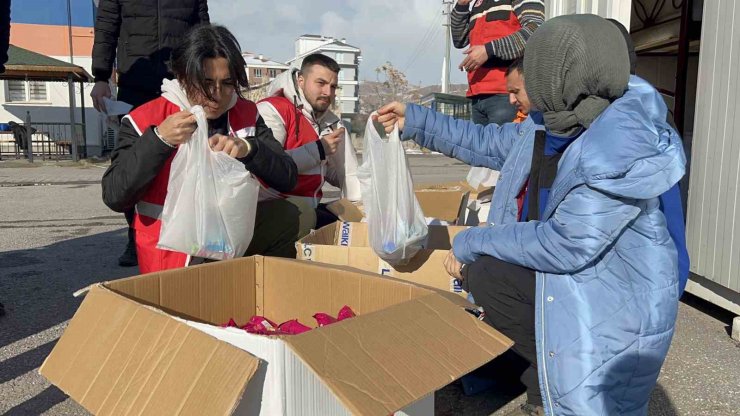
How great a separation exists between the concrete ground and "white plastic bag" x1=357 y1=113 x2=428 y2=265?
601mm

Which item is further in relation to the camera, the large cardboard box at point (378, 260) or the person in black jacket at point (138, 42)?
the person in black jacket at point (138, 42)

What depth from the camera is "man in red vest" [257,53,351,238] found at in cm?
316

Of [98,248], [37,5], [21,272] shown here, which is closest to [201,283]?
[21,272]

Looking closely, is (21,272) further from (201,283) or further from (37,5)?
(37,5)

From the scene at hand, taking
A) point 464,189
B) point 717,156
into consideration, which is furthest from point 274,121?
point 717,156

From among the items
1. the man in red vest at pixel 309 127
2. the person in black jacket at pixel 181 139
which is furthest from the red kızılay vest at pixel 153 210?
the man in red vest at pixel 309 127

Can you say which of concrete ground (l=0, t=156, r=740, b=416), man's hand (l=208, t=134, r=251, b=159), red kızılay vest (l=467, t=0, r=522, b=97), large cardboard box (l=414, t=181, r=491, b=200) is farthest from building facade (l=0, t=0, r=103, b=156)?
man's hand (l=208, t=134, r=251, b=159)

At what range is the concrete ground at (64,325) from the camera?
2.27 metres

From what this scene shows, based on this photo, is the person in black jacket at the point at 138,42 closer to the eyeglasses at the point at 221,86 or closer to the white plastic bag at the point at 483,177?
the eyeglasses at the point at 221,86

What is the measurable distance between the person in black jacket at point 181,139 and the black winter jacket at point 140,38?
1.18 metres

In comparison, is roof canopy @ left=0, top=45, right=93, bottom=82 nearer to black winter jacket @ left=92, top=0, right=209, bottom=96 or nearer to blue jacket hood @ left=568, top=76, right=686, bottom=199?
black winter jacket @ left=92, top=0, right=209, bottom=96

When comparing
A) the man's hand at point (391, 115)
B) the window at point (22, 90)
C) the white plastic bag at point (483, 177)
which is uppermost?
the window at point (22, 90)

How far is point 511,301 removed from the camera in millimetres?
2016

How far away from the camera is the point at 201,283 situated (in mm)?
2082
